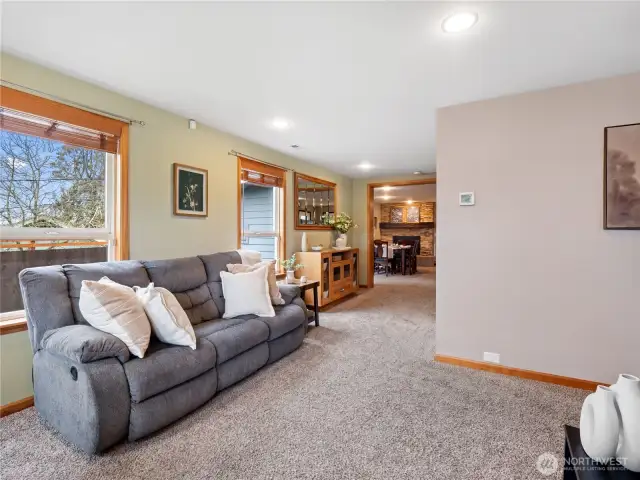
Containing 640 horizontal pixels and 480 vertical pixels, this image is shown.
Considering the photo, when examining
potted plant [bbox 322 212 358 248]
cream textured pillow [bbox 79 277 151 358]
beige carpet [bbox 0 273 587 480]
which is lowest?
beige carpet [bbox 0 273 587 480]

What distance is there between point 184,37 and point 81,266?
166 centimetres

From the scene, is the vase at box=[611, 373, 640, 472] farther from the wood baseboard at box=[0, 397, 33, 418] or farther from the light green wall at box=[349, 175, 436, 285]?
the light green wall at box=[349, 175, 436, 285]

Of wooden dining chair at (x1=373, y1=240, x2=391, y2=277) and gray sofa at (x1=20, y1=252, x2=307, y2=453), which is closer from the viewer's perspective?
gray sofa at (x1=20, y1=252, x2=307, y2=453)

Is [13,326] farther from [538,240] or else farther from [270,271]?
[538,240]

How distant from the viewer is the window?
431cm

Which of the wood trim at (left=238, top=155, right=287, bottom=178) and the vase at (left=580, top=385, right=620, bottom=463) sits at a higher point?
the wood trim at (left=238, top=155, right=287, bottom=178)

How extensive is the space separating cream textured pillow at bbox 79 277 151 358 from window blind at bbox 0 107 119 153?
121cm

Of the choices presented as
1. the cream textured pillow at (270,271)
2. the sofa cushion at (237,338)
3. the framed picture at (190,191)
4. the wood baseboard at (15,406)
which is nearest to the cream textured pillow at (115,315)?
the sofa cushion at (237,338)

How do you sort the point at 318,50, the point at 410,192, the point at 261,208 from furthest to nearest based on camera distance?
the point at 410,192, the point at 261,208, the point at 318,50

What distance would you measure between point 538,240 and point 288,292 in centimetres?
229

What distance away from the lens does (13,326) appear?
2.23 metres

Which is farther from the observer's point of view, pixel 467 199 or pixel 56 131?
pixel 467 199

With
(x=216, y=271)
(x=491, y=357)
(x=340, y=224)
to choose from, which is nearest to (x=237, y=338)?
(x=216, y=271)

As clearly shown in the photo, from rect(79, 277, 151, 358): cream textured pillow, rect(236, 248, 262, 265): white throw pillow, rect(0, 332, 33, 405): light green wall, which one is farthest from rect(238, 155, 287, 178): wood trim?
rect(0, 332, 33, 405): light green wall
